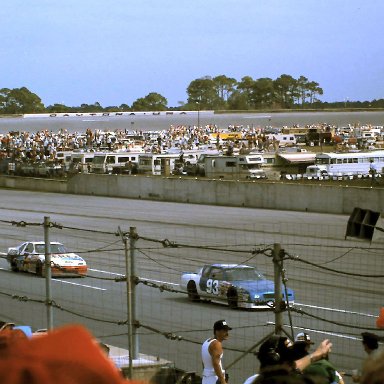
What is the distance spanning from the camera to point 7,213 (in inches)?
1601

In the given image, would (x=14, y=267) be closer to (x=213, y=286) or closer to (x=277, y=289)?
(x=213, y=286)

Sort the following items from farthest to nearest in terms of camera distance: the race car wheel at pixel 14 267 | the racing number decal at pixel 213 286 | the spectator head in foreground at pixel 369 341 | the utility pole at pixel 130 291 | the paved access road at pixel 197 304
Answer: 1. the racing number decal at pixel 213 286
2. the race car wheel at pixel 14 267
3. the paved access road at pixel 197 304
4. the utility pole at pixel 130 291
5. the spectator head in foreground at pixel 369 341

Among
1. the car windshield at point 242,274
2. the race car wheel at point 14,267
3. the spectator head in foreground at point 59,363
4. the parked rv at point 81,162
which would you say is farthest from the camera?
the parked rv at point 81,162

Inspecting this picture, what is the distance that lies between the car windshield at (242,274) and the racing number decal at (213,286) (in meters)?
0.20

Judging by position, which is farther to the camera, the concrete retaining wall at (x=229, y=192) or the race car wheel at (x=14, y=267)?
the concrete retaining wall at (x=229, y=192)

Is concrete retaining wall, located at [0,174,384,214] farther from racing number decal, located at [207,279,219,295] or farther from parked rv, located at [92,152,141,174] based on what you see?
racing number decal, located at [207,279,219,295]

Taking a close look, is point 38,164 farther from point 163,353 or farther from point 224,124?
point 224,124

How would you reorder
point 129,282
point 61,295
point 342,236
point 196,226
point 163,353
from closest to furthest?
1. point 129,282
2. point 163,353
3. point 61,295
4. point 342,236
5. point 196,226

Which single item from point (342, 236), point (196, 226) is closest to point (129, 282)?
point (342, 236)

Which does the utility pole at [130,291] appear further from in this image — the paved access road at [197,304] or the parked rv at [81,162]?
the parked rv at [81,162]

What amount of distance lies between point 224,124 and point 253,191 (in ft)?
474

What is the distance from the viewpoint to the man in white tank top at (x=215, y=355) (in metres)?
7.05

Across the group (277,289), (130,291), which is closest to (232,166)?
(130,291)

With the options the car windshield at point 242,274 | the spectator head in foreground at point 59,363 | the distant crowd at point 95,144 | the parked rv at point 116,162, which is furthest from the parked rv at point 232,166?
the spectator head in foreground at point 59,363
